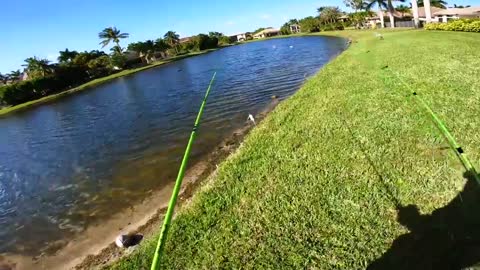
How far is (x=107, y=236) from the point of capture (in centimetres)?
1000

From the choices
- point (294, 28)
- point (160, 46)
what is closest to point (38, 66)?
point (160, 46)

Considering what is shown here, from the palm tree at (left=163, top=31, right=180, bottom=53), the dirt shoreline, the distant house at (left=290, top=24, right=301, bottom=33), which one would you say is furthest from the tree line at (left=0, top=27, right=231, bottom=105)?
the dirt shoreline

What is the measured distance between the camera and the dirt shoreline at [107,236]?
884 centimetres

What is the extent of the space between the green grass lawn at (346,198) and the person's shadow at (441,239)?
1 centimetres

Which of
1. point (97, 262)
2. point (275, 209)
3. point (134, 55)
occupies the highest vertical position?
point (134, 55)

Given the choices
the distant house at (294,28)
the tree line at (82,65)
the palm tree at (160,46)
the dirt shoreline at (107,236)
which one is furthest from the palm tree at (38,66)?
the distant house at (294,28)

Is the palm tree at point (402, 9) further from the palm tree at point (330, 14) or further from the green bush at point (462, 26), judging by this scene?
the green bush at point (462, 26)

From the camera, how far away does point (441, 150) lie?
8305 millimetres

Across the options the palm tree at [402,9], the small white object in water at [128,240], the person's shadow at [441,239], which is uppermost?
the palm tree at [402,9]

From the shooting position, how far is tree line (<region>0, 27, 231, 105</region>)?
63.0 metres

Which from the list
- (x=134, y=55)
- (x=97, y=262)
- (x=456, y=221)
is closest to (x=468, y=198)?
(x=456, y=221)

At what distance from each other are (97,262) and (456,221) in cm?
723

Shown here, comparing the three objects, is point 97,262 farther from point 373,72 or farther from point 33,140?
point 33,140

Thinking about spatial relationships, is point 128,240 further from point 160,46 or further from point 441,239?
point 160,46
